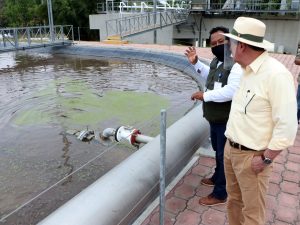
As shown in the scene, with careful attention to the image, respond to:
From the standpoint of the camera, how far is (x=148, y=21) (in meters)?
18.6

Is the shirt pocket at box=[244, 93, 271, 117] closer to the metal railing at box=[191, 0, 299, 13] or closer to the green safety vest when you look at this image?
the green safety vest

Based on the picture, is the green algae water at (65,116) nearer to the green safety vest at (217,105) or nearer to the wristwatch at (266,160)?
the green safety vest at (217,105)

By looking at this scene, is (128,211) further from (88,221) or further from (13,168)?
(13,168)

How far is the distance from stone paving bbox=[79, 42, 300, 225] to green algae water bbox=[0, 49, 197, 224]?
76 centimetres

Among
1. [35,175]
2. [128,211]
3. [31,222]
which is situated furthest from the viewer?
[35,175]

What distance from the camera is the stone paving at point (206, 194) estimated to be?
2.52m

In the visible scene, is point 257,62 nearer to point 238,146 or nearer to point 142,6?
point 238,146

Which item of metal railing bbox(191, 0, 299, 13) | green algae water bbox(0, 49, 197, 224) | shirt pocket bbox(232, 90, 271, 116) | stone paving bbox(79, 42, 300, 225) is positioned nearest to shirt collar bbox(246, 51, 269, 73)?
shirt pocket bbox(232, 90, 271, 116)

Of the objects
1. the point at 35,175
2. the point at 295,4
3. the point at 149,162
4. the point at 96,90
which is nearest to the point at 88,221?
the point at 149,162

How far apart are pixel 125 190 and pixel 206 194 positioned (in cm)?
100

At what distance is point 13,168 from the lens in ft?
13.8

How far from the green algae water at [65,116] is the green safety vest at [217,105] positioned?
0.94 meters

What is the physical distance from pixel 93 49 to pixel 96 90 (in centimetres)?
676

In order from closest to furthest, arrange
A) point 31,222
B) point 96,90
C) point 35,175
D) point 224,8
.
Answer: point 31,222 → point 35,175 → point 96,90 → point 224,8
